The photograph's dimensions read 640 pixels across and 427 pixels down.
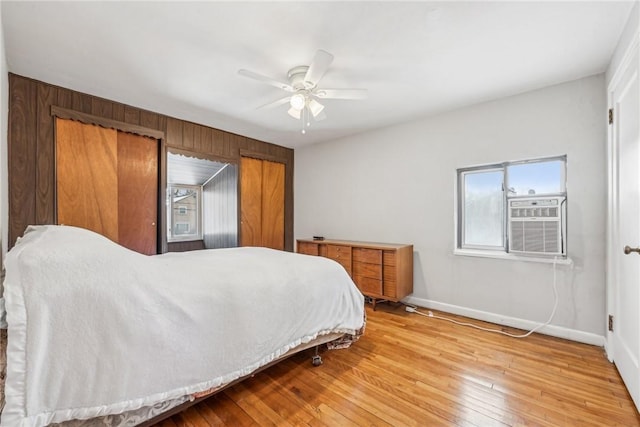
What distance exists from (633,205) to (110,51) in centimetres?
368

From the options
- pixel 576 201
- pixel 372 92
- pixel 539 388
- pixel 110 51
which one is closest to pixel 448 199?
pixel 576 201

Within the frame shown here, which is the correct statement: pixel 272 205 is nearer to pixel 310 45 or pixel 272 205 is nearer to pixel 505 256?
pixel 310 45

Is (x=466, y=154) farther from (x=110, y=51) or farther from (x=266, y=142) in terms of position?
(x=110, y=51)

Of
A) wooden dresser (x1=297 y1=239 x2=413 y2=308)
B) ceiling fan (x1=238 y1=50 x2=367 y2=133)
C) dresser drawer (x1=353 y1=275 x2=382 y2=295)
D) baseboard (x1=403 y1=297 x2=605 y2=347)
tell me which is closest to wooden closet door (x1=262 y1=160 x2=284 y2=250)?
wooden dresser (x1=297 y1=239 x2=413 y2=308)

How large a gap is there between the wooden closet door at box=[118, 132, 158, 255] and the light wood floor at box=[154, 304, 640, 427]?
2.15 meters

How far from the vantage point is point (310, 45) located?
192cm

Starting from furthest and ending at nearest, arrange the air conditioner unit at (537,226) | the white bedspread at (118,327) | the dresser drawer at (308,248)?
the dresser drawer at (308,248), the air conditioner unit at (537,226), the white bedspread at (118,327)

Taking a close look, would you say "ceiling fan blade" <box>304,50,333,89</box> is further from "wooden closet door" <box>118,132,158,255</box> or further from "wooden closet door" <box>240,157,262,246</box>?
"wooden closet door" <box>240,157,262,246</box>

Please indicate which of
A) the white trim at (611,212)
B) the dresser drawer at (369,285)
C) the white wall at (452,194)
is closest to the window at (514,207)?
the white wall at (452,194)

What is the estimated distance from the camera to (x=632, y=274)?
5.50ft

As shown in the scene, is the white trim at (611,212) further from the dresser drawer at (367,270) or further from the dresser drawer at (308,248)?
the dresser drawer at (308,248)

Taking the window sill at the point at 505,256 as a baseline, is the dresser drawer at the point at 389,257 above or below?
below

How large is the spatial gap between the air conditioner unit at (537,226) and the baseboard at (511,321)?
2.30ft

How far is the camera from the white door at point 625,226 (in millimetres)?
1604
